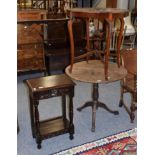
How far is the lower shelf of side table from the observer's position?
2.50 metres

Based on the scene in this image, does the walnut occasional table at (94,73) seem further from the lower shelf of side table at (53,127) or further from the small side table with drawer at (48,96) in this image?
the lower shelf of side table at (53,127)

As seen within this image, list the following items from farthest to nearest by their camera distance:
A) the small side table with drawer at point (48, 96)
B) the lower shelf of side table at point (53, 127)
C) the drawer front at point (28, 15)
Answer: the drawer front at point (28, 15)
the lower shelf of side table at point (53, 127)
the small side table with drawer at point (48, 96)

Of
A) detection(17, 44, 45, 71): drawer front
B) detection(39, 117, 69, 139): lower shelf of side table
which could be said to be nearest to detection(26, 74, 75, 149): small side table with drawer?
detection(39, 117, 69, 139): lower shelf of side table

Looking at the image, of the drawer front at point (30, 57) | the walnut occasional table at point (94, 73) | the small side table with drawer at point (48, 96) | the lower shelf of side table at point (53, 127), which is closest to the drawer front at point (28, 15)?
the drawer front at point (30, 57)

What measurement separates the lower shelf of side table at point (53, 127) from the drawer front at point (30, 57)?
1.71 m

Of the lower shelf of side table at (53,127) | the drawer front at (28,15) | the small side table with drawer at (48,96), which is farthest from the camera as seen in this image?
the drawer front at (28,15)

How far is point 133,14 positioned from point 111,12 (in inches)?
160

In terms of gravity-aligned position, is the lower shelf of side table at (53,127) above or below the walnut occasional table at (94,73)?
below

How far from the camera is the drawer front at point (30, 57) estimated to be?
4133 millimetres

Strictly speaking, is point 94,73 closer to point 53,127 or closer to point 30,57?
point 53,127

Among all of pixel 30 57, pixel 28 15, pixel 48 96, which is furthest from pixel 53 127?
pixel 28 15
